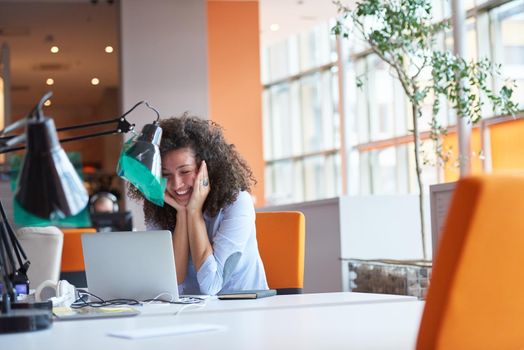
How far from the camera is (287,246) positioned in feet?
11.4

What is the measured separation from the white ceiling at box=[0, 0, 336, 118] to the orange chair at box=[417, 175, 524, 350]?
992 centimetres

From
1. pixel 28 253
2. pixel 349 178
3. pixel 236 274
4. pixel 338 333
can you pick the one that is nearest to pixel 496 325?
pixel 338 333

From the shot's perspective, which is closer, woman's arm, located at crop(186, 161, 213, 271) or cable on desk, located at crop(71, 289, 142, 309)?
cable on desk, located at crop(71, 289, 142, 309)

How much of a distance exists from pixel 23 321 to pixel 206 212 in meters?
1.61

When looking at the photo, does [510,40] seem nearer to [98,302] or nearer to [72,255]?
[72,255]

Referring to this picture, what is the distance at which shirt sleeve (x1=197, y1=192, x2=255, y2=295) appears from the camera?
126 inches

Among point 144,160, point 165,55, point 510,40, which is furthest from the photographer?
point 165,55

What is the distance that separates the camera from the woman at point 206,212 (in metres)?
3.27

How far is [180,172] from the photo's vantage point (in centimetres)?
341

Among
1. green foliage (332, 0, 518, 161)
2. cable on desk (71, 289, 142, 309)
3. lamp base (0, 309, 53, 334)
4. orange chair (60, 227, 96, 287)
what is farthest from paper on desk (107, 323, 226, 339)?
green foliage (332, 0, 518, 161)

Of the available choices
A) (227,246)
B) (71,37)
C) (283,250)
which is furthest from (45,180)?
(71,37)

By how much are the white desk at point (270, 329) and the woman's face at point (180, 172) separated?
3.18 feet

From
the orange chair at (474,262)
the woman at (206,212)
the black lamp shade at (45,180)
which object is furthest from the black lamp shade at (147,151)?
the woman at (206,212)

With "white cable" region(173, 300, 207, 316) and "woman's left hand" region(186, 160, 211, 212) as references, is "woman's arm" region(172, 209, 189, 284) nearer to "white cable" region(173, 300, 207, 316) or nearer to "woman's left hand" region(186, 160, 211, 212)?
"woman's left hand" region(186, 160, 211, 212)
